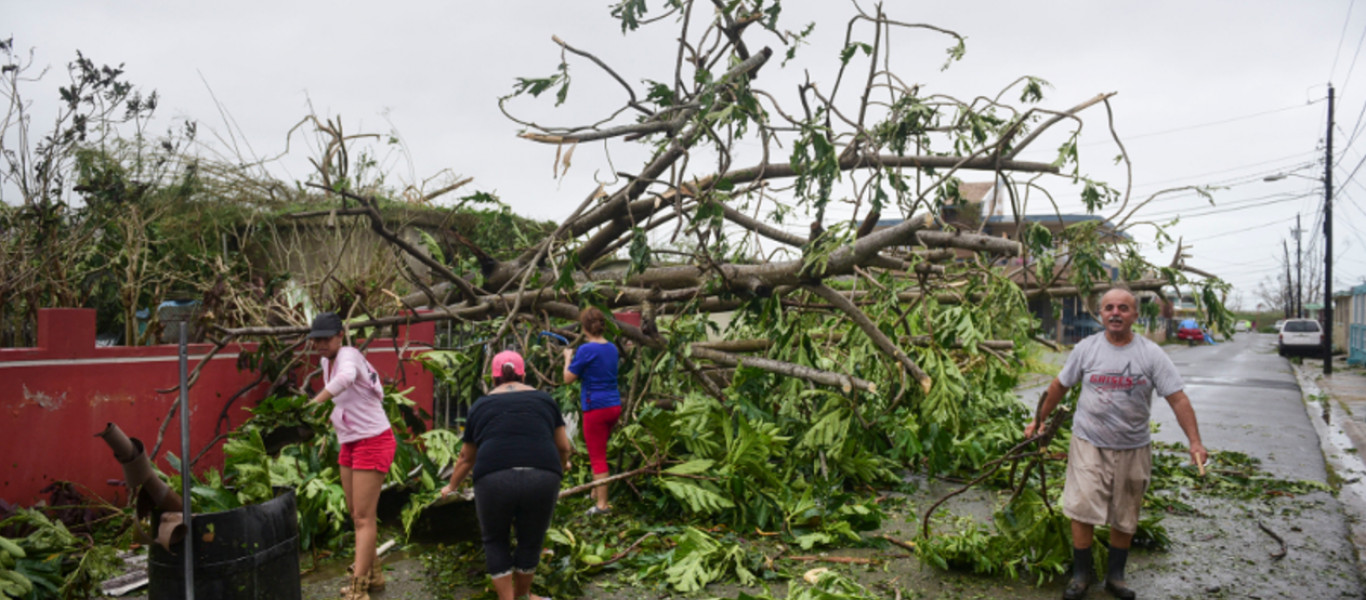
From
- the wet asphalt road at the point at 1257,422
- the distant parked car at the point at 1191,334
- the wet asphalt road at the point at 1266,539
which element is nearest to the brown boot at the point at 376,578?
the wet asphalt road at the point at 1266,539

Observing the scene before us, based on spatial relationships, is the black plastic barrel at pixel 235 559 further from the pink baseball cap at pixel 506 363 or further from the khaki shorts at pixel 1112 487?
the khaki shorts at pixel 1112 487

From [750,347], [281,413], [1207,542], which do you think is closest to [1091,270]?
[1207,542]

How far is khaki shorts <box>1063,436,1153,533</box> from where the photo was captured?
4.60m

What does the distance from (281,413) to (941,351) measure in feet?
16.7

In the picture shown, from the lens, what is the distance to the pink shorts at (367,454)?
182 inches

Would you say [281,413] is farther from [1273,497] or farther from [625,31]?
[1273,497]

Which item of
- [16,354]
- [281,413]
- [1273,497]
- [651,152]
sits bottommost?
[1273,497]

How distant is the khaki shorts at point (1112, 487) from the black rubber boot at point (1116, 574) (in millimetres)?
166

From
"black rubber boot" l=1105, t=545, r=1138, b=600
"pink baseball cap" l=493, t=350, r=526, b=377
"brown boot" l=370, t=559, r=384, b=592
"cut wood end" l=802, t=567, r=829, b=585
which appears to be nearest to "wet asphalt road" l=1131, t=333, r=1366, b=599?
"black rubber boot" l=1105, t=545, r=1138, b=600

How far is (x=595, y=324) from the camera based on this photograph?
6.27m

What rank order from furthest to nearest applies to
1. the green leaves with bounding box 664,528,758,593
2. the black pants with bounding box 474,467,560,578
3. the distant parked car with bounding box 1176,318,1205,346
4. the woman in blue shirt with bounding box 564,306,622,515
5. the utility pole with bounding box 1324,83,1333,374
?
the distant parked car with bounding box 1176,318,1205,346, the utility pole with bounding box 1324,83,1333,374, the woman in blue shirt with bounding box 564,306,622,515, the green leaves with bounding box 664,528,758,593, the black pants with bounding box 474,467,560,578

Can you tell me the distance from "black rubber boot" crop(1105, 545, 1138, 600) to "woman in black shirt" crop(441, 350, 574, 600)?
3144 millimetres

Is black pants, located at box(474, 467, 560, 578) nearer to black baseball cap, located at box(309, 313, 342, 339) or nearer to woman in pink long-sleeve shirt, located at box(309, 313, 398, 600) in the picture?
woman in pink long-sleeve shirt, located at box(309, 313, 398, 600)

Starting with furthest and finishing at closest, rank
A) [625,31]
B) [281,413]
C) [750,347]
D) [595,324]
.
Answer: [750,347]
[625,31]
[595,324]
[281,413]
